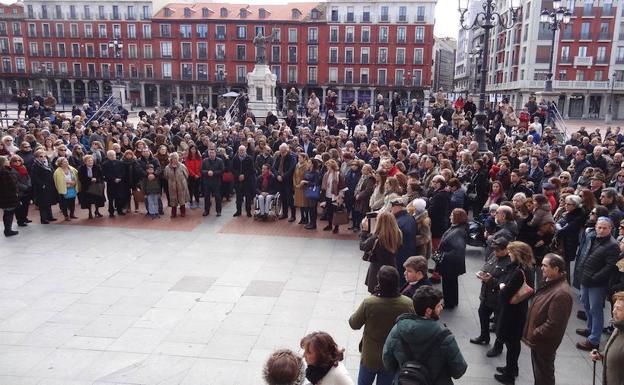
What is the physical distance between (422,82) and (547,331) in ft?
192

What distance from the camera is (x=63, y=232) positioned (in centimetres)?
1106

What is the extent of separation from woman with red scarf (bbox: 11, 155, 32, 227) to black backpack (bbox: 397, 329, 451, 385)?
10.3m

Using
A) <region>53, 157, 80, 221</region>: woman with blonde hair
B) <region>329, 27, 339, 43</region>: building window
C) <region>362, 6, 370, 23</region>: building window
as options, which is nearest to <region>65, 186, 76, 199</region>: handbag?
<region>53, 157, 80, 221</region>: woman with blonde hair

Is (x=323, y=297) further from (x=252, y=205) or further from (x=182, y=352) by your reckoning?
(x=252, y=205)

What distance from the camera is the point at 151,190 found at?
40.0 feet

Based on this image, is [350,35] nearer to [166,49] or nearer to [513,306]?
[166,49]

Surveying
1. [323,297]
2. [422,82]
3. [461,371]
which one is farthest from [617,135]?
[422,82]

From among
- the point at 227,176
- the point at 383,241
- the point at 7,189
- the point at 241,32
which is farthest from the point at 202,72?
the point at 383,241

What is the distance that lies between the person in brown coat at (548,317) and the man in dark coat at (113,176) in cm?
1005

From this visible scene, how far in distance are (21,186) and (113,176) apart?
196cm

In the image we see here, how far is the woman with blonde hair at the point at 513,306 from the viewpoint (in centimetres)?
524

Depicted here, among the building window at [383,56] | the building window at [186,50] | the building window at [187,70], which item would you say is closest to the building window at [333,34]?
the building window at [383,56]

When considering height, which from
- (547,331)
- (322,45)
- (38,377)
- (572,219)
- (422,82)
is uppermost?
(322,45)

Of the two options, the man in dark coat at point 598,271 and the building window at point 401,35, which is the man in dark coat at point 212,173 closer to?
the man in dark coat at point 598,271
